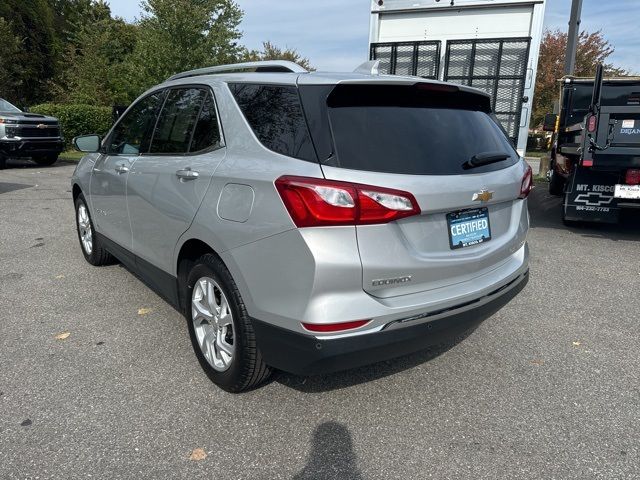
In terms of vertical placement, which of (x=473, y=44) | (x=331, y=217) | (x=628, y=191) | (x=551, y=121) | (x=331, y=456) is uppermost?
(x=473, y=44)

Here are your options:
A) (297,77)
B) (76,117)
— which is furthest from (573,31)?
(76,117)

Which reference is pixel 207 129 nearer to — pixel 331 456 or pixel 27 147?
pixel 331 456

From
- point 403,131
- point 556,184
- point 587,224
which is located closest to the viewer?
point 403,131

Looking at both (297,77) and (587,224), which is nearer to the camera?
(297,77)

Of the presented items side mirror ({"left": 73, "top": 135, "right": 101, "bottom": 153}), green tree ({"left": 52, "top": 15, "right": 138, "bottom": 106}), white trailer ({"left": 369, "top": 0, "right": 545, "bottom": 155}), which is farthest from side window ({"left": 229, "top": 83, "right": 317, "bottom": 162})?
green tree ({"left": 52, "top": 15, "right": 138, "bottom": 106})

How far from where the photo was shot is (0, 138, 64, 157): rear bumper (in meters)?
13.1

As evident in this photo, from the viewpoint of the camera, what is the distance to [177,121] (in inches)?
129

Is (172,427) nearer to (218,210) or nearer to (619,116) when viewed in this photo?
(218,210)

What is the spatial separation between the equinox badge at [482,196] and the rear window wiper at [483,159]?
0.15m

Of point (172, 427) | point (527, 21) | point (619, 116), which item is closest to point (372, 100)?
point (172, 427)

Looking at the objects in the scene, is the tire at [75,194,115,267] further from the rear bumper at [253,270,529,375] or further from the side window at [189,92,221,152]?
the rear bumper at [253,270,529,375]

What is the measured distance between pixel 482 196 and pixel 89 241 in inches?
161

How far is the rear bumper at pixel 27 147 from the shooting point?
13133mm

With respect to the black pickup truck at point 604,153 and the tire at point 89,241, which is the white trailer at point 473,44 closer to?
the black pickup truck at point 604,153
